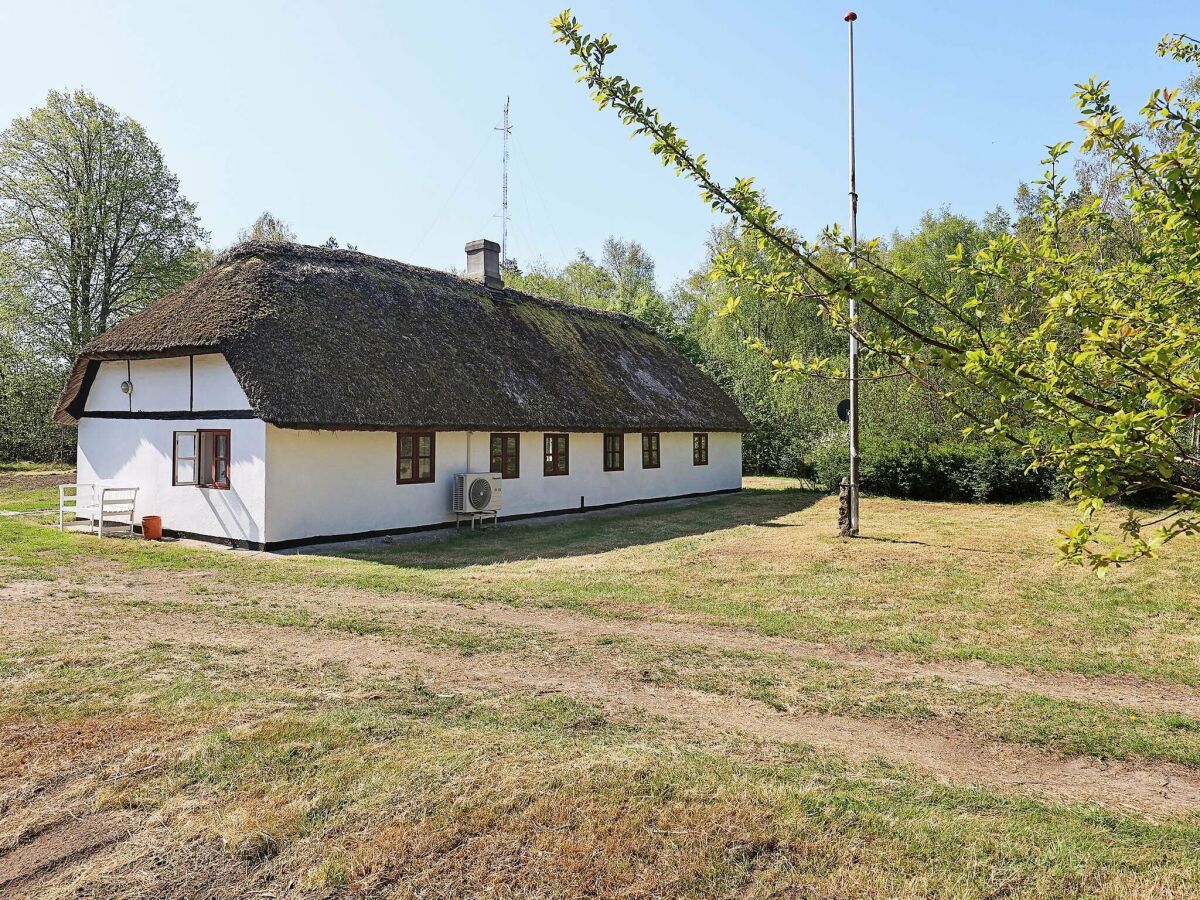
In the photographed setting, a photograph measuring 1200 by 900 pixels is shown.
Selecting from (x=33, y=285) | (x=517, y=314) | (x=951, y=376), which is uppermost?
(x=33, y=285)

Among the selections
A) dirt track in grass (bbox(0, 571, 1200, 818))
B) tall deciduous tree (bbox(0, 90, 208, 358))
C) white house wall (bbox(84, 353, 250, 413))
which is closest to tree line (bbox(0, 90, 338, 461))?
tall deciduous tree (bbox(0, 90, 208, 358))

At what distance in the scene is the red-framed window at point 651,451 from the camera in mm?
21328

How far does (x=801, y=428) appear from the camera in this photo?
1081 inches

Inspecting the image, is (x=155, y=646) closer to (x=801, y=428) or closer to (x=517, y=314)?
(x=517, y=314)

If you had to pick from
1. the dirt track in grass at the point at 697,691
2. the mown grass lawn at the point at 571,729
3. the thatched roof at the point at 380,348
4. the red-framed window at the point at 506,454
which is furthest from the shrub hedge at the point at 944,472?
the dirt track in grass at the point at 697,691

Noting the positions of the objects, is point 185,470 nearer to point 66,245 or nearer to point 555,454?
point 555,454

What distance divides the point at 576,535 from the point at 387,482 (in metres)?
3.73

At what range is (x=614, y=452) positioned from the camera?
798 inches

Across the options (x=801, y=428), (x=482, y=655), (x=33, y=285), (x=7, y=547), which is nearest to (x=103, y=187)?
(x=33, y=285)

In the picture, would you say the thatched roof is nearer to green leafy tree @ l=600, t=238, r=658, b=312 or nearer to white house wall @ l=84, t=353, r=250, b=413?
white house wall @ l=84, t=353, r=250, b=413

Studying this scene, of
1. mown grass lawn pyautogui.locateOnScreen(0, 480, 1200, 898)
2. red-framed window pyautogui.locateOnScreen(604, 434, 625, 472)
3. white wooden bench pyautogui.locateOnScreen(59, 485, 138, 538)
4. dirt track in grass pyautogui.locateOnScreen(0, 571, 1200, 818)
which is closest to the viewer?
mown grass lawn pyautogui.locateOnScreen(0, 480, 1200, 898)

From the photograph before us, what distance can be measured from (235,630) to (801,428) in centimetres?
2279

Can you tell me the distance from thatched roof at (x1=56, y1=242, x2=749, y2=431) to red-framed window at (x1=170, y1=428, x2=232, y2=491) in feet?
4.97

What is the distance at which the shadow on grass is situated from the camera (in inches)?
492
